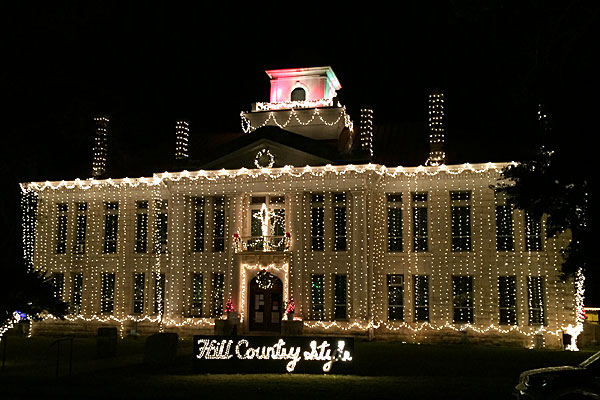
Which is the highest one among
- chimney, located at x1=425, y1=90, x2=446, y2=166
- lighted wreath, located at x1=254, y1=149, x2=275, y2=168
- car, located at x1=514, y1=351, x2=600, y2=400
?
chimney, located at x1=425, y1=90, x2=446, y2=166

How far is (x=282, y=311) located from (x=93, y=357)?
9.75m

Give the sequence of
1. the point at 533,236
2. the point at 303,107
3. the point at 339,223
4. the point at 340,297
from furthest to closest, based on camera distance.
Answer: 1. the point at 303,107
2. the point at 339,223
3. the point at 340,297
4. the point at 533,236

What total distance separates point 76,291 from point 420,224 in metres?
17.9

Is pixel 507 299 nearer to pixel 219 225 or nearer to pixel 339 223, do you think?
pixel 339 223

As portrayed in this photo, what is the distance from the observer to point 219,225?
31.1m

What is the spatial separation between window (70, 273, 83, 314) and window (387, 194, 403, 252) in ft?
52.6

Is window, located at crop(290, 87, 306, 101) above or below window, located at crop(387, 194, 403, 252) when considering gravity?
above

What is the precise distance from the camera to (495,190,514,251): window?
28125 mm

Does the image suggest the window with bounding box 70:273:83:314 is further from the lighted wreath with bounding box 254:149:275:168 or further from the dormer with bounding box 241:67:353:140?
the dormer with bounding box 241:67:353:140

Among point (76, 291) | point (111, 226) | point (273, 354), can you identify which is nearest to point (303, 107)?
point (111, 226)

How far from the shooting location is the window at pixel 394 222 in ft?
96.5

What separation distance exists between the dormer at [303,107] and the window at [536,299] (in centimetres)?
1184

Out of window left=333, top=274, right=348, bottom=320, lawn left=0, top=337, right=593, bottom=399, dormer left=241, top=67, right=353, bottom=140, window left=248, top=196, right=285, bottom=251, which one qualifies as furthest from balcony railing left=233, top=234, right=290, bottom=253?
lawn left=0, top=337, right=593, bottom=399

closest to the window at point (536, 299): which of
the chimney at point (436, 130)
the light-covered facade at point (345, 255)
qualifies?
the light-covered facade at point (345, 255)
